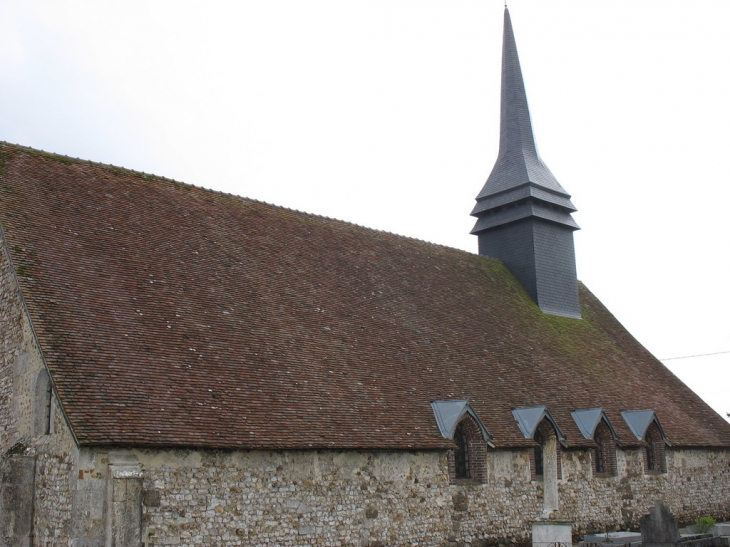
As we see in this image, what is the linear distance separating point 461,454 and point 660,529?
389cm

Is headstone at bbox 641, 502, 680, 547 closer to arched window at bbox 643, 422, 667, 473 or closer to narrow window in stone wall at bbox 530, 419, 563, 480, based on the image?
narrow window in stone wall at bbox 530, 419, 563, 480

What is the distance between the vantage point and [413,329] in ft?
59.0

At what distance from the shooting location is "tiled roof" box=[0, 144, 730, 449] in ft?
39.6

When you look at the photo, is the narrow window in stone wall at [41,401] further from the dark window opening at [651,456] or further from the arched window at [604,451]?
the dark window opening at [651,456]

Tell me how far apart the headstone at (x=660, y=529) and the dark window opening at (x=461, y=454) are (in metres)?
3.43

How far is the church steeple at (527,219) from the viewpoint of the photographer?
2431 centimetres

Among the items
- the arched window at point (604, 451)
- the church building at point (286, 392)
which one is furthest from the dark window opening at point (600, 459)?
the church building at point (286, 392)

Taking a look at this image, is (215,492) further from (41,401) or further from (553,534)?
(553,534)

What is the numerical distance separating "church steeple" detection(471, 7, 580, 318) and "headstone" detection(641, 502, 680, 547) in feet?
31.0

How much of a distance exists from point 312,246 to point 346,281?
4.33ft

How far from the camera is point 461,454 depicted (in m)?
15.9

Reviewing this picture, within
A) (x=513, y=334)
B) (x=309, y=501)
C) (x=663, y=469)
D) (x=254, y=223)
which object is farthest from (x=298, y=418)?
(x=663, y=469)

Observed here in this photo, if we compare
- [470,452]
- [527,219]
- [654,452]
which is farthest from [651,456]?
[527,219]

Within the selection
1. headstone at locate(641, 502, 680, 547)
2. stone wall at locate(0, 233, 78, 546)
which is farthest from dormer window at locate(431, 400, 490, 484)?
stone wall at locate(0, 233, 78, 546)
